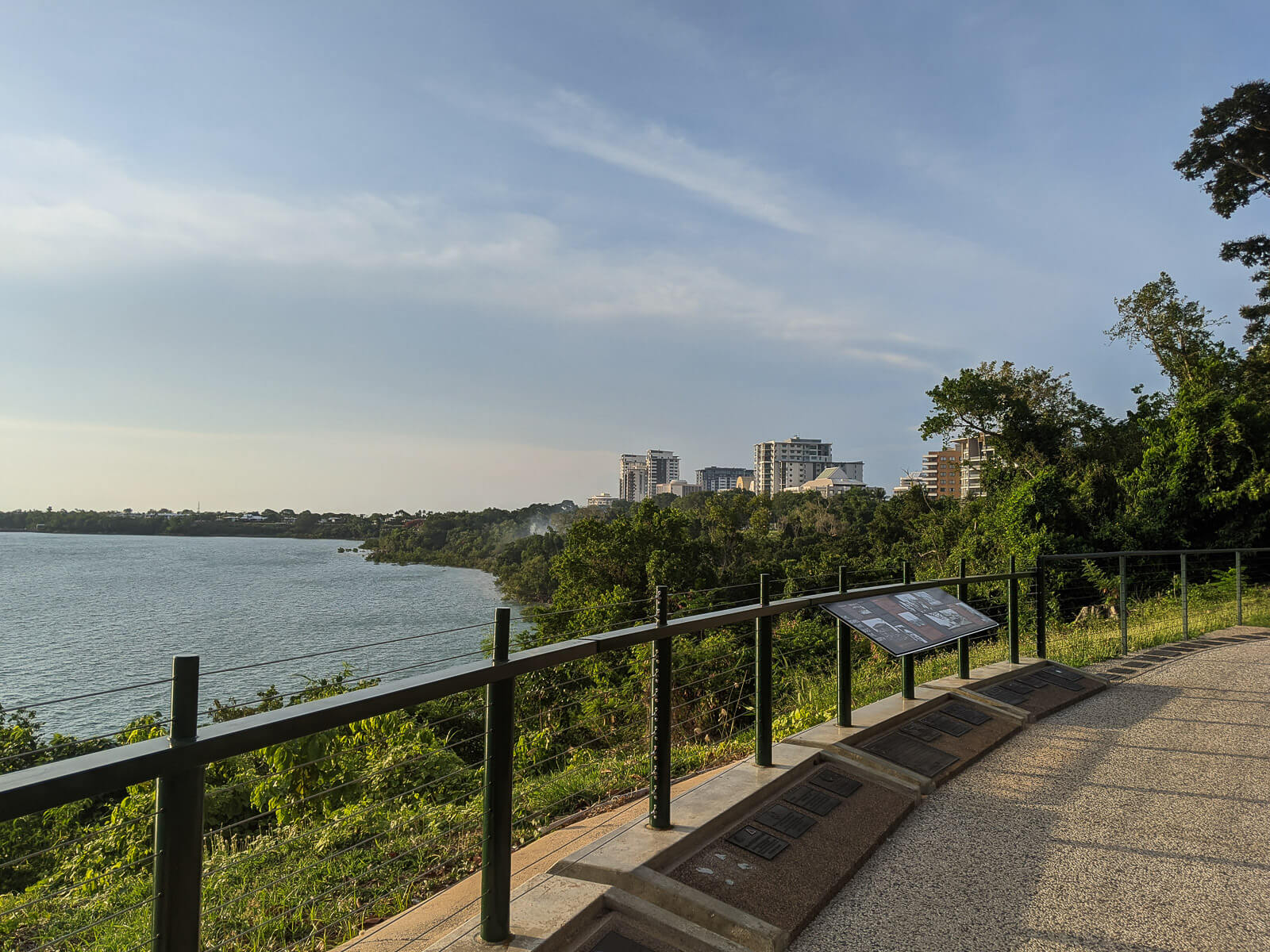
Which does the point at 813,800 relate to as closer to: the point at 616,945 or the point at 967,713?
the point at 616,945

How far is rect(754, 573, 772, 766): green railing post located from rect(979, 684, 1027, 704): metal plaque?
2795 millimetres

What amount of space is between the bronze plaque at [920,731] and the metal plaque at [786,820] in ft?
5.54

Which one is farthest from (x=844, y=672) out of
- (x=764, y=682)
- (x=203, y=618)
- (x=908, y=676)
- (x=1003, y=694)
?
(x=203, y=618)

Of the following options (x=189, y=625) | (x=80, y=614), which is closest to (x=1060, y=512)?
(x=189, y=625)

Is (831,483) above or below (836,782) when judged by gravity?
above

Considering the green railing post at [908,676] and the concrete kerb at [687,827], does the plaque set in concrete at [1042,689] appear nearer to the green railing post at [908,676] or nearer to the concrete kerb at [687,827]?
the green railing post at [908,676]

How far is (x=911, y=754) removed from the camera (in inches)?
189

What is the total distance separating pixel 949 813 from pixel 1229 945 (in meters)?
1.33

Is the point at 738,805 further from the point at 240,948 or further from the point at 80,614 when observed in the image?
the point at 80,614

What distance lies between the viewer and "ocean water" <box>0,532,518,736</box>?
1724 inches

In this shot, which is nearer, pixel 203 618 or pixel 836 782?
pixel 836 782

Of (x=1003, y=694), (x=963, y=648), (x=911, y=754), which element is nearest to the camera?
(x=911, y=754)

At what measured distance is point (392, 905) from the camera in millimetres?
3352

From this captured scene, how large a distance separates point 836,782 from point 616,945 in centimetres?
198
